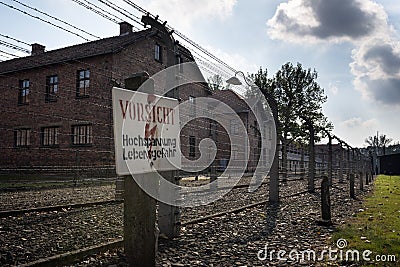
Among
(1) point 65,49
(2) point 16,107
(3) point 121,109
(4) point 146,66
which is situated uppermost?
(1) point 65,49

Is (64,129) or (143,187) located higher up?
(64,129)

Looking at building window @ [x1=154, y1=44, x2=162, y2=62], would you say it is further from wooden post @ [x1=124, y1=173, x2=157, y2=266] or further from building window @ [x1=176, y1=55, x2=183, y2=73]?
wooden post @ [x1=124, y1=173, x2=157, y2=266]

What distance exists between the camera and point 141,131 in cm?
279

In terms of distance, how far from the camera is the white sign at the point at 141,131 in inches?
104

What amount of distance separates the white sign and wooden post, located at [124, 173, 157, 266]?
0.14 m

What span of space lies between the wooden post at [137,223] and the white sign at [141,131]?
0.46 ft

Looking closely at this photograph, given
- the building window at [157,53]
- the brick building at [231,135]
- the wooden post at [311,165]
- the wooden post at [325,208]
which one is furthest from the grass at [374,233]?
the building window at [157,53]

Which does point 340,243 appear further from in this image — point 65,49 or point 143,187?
point 65,49

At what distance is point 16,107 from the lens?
24406 mm

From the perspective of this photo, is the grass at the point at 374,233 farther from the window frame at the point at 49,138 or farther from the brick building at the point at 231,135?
the window frame at the point at 49,138

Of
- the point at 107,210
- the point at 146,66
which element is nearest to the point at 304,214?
the point at 107,210

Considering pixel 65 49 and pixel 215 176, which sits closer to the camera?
pixel 215 176

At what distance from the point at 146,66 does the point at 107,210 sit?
666 inches

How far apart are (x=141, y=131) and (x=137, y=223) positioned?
67 centimetres
